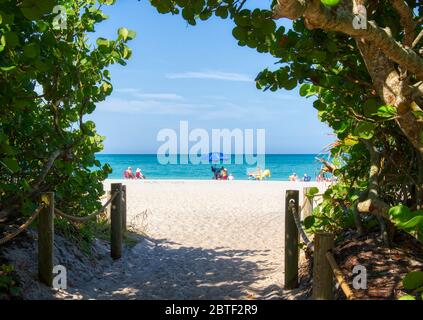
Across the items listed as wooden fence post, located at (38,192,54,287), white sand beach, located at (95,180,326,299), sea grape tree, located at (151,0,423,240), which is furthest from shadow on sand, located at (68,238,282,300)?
sea grape tree, located at (151,0,423,240)

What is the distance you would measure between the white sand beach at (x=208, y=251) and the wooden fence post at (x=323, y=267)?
2139 millimetres

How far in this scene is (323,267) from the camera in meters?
3.56

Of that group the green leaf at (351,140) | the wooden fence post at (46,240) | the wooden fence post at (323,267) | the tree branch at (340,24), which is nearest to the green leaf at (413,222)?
the tree branch at (340,24)

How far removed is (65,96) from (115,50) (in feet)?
2.77

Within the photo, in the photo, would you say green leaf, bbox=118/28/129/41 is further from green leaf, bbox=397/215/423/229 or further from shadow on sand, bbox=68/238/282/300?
green leaf, bbox=397/215/423/229

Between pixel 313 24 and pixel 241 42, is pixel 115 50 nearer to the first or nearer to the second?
pixel 241 42

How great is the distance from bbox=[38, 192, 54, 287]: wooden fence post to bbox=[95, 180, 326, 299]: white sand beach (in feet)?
3.72

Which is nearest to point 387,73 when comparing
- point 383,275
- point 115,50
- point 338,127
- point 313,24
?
point 313,24

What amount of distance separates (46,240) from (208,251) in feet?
11.9

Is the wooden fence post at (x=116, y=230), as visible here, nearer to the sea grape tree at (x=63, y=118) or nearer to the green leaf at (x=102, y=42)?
the sea grape tree at (x=63, y=118)

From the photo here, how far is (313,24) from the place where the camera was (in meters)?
2.49

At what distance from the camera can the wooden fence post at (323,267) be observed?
3.55 metres

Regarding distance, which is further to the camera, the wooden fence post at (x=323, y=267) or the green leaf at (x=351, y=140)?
the green leaf at (x=351, y=140)

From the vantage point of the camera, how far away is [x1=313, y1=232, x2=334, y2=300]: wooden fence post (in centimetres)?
355
